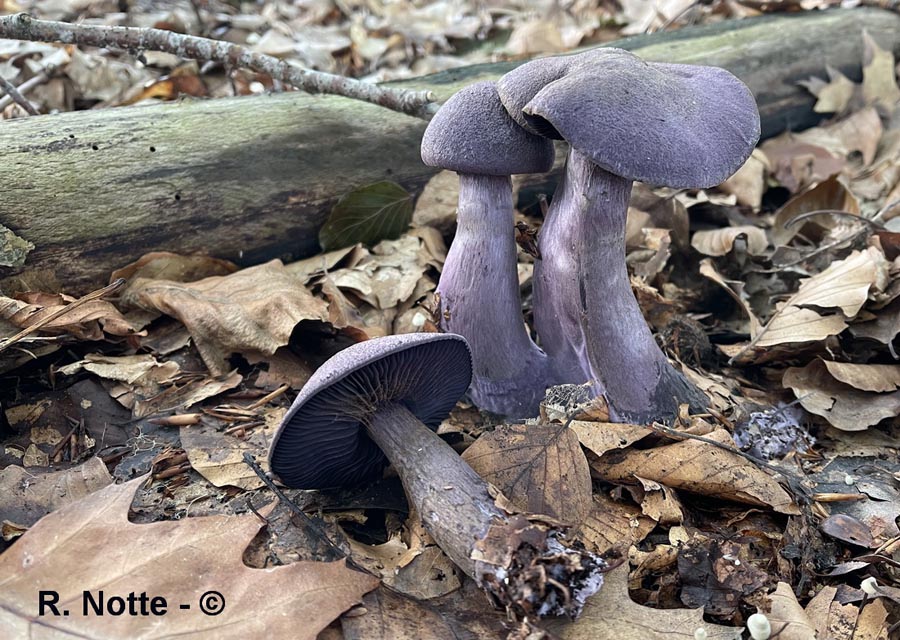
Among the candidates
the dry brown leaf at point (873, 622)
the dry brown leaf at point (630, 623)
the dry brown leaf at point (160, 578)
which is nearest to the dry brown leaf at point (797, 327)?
the dry brown leaf at point (873, 622)

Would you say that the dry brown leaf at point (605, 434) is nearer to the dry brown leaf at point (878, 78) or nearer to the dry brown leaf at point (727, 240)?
the dry brown leaf at point (727, 240)

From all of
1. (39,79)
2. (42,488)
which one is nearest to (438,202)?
(42,488)

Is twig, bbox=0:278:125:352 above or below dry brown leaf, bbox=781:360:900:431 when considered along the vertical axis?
above

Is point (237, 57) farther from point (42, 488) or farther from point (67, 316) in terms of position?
point (42, 488)

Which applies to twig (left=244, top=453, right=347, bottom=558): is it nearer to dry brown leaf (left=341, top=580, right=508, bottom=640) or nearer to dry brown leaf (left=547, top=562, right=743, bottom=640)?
dry brown leaf (left=341, top=580, right=508, bottom=640)

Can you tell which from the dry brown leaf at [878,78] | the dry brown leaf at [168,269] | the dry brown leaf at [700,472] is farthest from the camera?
the dry brown leaf at [878,78]

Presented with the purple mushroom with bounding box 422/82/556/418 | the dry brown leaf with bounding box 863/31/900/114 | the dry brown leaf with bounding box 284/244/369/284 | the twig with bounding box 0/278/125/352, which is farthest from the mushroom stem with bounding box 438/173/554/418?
the dry brown leaf with bounding box 863/31/900/114
